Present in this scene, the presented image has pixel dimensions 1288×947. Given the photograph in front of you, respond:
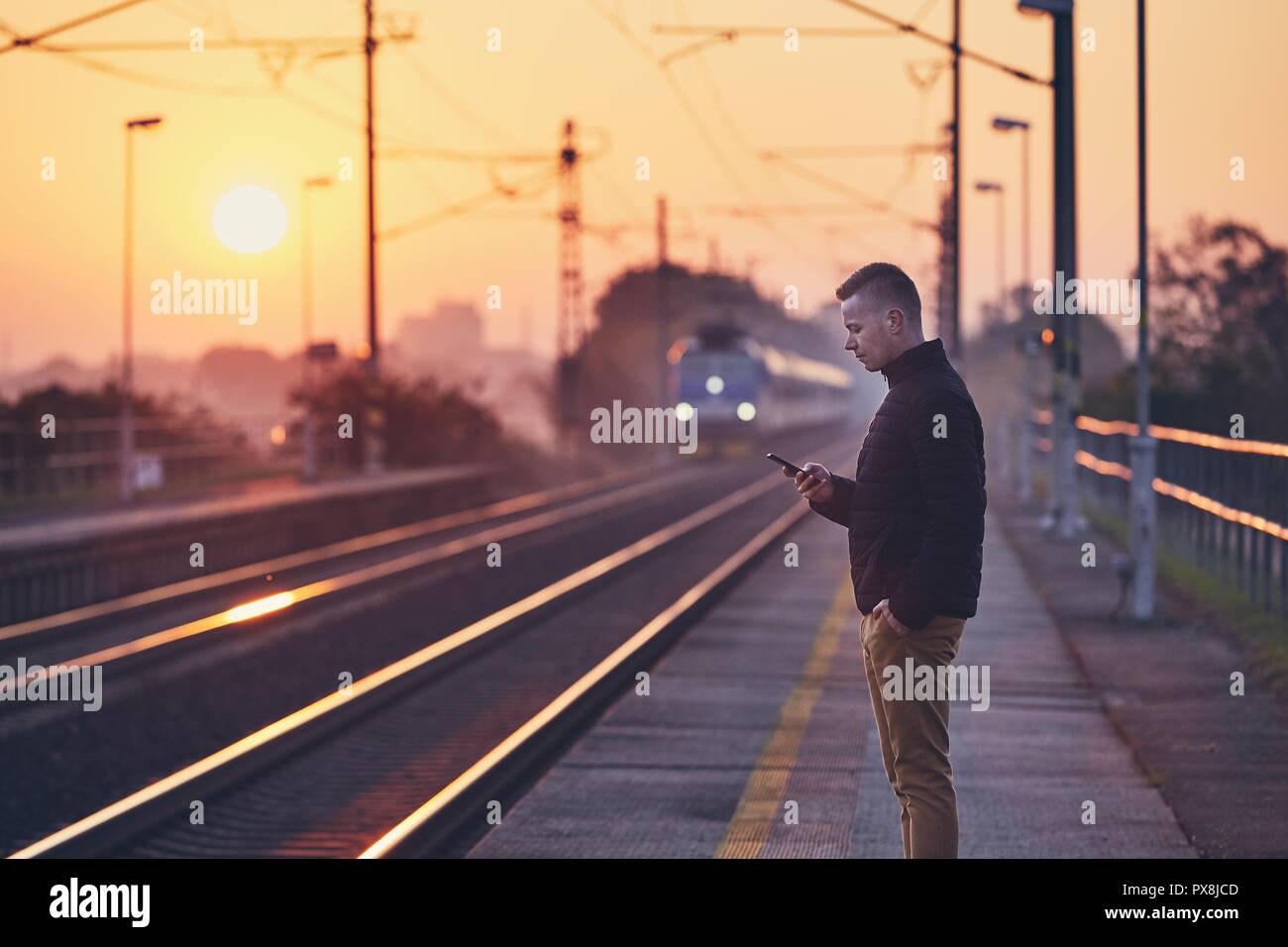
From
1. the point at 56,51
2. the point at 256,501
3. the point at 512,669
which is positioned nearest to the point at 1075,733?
the point at 512,669

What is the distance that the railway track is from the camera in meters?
9.02

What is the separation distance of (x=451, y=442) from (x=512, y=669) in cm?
3628

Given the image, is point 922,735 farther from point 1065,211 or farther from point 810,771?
point 1065,211

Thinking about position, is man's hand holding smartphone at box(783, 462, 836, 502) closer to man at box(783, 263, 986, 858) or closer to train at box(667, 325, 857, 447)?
man at box(783, 263, 986, 858)

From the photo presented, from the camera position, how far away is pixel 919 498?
578 cm

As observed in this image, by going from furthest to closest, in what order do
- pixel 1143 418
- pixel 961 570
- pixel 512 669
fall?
pixel 1143 418 → pixel 512 669 → pixel 961 570

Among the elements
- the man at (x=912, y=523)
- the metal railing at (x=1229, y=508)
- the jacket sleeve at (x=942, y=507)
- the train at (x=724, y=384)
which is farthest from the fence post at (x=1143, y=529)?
the train at (x=724, y=384)

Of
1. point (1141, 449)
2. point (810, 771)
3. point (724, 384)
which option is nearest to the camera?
point (810, 771)

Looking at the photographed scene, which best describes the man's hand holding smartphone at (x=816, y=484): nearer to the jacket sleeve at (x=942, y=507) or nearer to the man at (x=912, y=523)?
the man at (x=912, y=523)

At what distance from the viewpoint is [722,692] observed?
13.0 meters

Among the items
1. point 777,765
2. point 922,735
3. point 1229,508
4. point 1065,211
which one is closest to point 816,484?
point 922,735

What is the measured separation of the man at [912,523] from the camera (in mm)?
5629

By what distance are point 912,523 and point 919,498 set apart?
0.26 feet

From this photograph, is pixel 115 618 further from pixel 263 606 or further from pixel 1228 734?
pixel 1228 734
